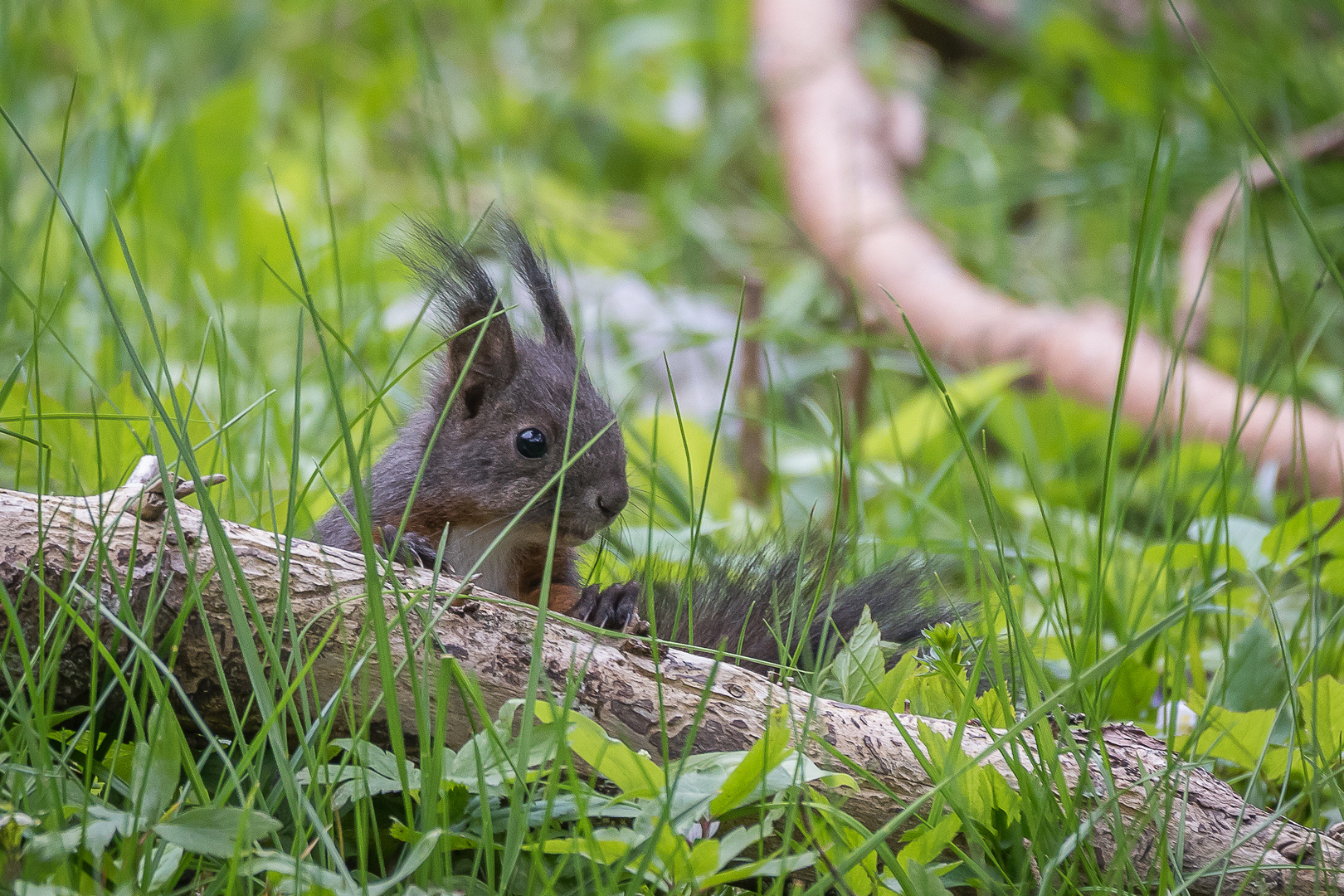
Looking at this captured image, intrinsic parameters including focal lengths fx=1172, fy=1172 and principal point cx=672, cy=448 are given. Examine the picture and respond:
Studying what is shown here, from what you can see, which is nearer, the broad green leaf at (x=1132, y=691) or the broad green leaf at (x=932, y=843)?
the broad green leaf at (x=932, y=843)

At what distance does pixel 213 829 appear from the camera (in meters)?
1.00

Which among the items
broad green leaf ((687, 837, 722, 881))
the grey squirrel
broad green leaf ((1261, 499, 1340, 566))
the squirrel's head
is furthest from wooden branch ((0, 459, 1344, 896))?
broad green leaf ((1261, 499, 1340, 566))

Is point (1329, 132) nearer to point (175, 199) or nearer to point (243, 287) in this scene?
point (243, 287)

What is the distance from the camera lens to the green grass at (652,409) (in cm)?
108

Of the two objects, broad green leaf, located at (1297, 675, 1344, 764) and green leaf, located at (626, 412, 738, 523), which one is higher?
green leaf, located at (626, 412, 738, 523)

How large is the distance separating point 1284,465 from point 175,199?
2.98 meters

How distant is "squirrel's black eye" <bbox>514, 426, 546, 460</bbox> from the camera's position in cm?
172

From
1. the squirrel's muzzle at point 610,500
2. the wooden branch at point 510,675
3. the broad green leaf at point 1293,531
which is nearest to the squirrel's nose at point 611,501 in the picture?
the squirrel's muzzle at point 610,500

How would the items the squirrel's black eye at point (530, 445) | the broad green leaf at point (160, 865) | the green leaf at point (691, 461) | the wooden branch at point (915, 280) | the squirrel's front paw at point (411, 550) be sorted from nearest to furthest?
the broad green leaf at point (160, 865)
the squirrel's front paw at point (411, 550)
the squirrel's black eye at point (530, 445)
the green leaf at point (691, 461)
the wooden branch at point (915, 280)

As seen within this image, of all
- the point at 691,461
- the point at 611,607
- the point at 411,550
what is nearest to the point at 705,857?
the point at 611,607

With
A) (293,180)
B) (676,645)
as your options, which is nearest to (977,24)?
(293,180)

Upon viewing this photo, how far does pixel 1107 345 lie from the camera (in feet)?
10.2

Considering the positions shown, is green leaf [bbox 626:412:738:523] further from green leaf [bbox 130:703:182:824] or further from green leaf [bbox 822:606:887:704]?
green leaf [bbox 130:703:182:824]

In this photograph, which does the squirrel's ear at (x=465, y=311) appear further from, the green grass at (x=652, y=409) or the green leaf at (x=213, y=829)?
the green leaf at (x=213, y=829)
